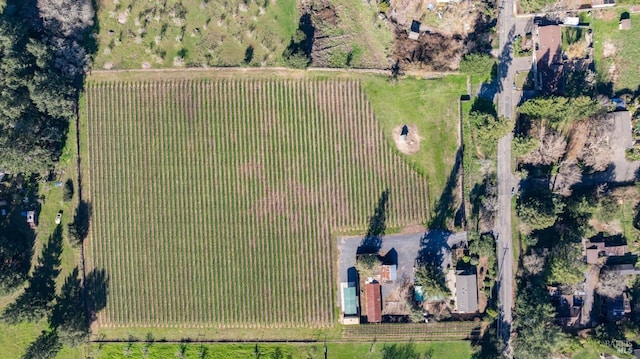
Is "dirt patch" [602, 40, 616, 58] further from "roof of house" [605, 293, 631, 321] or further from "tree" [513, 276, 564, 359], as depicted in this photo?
"roof of house" [605, 293, 631, 321]

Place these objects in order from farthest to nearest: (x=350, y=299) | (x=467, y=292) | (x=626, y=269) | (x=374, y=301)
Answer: (x=350, y=299), (x=626, y=269), (x=374, y=301), (x=467, y=292)

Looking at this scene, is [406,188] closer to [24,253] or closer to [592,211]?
[592,211]

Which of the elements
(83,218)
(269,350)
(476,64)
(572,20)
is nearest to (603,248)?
(476,64)

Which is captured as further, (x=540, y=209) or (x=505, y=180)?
(x=505, y=180)

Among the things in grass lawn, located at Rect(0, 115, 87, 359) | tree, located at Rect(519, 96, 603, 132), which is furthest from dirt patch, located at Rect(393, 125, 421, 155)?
grass lawn, located at Rect(0, 115, 87, 359)

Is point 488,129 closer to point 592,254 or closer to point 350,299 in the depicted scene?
point 592,254

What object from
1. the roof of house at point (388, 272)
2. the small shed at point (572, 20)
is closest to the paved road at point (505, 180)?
the small shed at point (572, 20)
